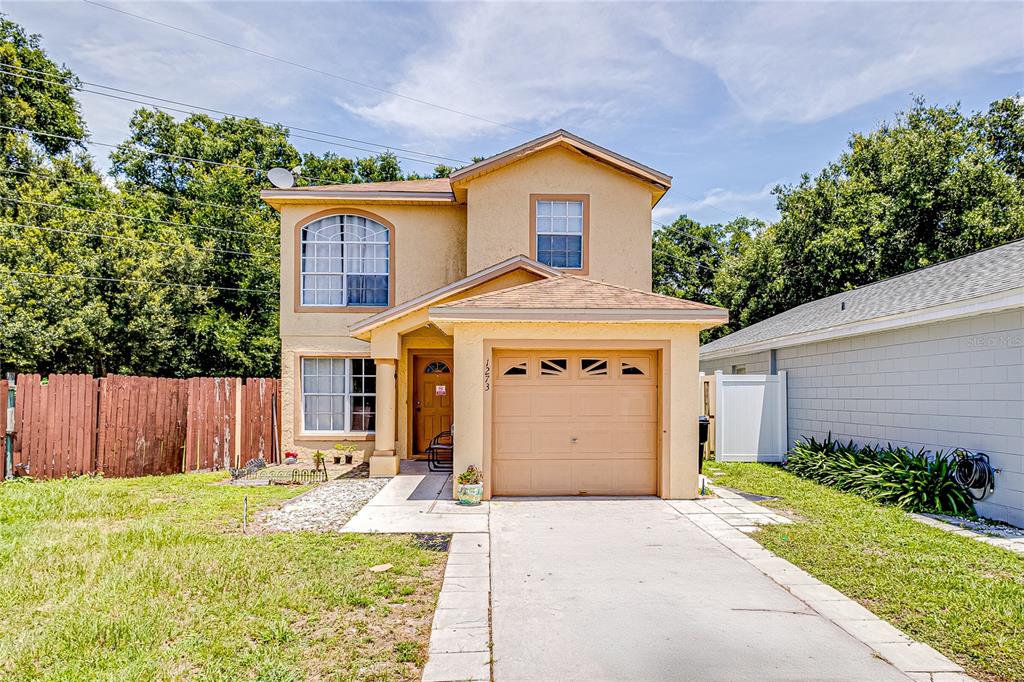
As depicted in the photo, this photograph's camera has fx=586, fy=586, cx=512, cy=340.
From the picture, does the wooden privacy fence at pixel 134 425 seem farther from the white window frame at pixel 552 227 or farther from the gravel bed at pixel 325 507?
the white window frame at pixel 552 227

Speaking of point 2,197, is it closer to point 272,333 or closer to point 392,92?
point 272,333

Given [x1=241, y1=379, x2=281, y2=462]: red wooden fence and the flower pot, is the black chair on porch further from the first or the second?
[x1=241, y1=379, x2=281, y2=462]: red wooden fence

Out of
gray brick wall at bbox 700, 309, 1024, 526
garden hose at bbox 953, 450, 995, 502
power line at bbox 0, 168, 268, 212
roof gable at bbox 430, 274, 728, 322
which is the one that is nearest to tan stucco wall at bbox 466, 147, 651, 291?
roof gable at bbox 430, 274, 728, 322

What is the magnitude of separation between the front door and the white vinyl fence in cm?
618

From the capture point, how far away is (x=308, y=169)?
3086 centimetres

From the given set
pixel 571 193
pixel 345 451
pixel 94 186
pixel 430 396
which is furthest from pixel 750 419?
pixel 94 186

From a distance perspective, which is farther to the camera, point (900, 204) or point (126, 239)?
point (900, 204)

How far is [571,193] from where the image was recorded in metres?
12.9

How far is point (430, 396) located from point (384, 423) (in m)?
2.55

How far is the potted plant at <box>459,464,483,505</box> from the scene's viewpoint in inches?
336

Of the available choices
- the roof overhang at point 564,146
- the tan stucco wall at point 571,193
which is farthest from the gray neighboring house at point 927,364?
the roof overhang at point 564,146

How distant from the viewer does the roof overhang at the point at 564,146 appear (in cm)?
1253

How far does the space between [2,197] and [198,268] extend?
6503mm

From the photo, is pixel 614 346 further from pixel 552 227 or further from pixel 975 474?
pixel 975 474
